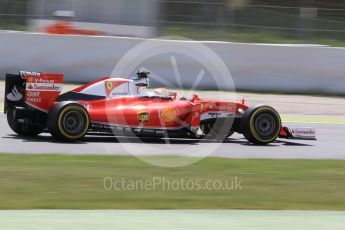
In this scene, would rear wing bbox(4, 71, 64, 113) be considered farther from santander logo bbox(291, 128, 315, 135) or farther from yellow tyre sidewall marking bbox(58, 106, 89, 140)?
santander logo bbox(291, 128, 315, 135)

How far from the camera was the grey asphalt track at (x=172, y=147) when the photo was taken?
32.9 feet

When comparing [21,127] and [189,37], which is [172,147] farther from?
[189,37]

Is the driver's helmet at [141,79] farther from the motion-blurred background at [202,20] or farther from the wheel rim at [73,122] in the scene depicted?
the motion-blurred background at [202,20]

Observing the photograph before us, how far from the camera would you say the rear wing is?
10648 mm

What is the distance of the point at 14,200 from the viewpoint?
21.7ft

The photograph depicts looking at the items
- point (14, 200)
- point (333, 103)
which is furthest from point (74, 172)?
point (333, 103)

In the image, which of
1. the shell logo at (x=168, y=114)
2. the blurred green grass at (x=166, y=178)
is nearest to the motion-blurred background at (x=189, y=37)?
the shell logo at (x=168, y=114)

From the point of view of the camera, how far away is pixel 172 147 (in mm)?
10758

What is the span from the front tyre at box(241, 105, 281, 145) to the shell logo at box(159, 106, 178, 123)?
110cm

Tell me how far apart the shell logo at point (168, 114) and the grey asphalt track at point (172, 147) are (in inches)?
15.5

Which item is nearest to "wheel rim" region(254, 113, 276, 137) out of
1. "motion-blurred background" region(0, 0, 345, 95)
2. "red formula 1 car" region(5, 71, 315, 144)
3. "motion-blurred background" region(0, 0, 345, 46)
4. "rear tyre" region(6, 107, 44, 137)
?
"red formula 1 car" region(5, 71, 315, 144)

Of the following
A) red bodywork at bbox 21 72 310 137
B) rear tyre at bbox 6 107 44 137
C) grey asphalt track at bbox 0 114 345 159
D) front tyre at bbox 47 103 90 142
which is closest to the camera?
grey asphalt track at bbox 0 114 345 159

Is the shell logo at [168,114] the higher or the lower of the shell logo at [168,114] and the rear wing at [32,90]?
the lower

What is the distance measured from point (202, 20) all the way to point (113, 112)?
10.4 m
